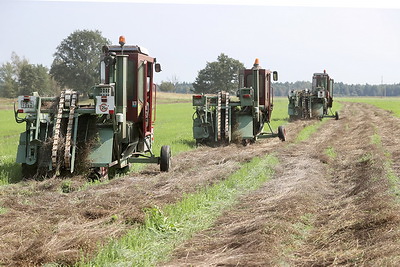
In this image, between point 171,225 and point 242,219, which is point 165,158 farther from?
point 171,225

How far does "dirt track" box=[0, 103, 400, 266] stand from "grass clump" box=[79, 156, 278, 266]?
0.19m

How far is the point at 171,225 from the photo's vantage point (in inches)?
238

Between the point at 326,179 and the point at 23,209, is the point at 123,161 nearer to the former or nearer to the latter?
the point at 23,209

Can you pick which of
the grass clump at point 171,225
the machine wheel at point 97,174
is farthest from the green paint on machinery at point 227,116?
the machine wheel at point 97,174

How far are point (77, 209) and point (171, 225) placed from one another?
156 centimetres

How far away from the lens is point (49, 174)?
926cm

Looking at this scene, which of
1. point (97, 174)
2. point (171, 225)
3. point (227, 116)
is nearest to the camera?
point (171, 225)

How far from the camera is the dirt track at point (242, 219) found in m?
4.96

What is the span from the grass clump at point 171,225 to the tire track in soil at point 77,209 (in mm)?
201

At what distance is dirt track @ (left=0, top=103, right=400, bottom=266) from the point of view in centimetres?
496

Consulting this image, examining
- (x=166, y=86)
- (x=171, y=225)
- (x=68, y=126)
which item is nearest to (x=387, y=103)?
(x=166, y=86)

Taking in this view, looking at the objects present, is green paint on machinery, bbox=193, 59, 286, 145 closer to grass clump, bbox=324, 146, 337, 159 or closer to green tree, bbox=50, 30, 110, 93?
grass clump, bbox=324, 146, 337, 159

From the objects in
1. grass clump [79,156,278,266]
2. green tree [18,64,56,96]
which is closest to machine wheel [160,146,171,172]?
grass clump [79,156,278,266]

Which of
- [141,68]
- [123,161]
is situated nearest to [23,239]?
[123,161]
